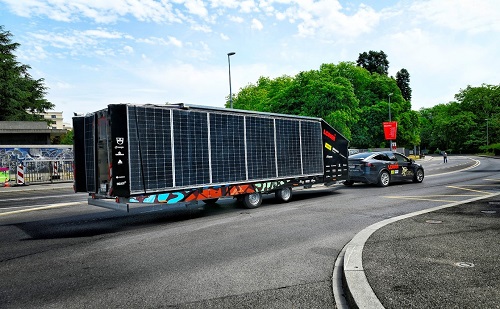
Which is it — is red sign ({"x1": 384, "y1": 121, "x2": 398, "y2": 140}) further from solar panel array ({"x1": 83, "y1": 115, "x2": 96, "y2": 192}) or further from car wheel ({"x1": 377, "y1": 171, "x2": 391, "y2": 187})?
solar panel array ({"x1": 83, "y1": 115, "x2": 96, "y2": 192})

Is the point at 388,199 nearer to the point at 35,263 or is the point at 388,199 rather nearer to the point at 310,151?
the point at 310,151

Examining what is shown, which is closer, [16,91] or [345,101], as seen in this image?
[345,101]

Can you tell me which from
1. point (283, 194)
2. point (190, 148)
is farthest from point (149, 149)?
point (283, 194)

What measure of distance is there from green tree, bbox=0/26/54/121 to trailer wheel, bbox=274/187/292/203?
53936mm

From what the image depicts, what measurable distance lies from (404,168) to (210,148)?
429 inches

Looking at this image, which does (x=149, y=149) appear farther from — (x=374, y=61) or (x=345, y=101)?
(x=374, y=61)

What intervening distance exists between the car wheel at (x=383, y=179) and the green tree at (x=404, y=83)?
70.2 meters

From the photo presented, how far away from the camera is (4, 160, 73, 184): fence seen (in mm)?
22219

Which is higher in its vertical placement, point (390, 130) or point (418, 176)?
point (390, 130)

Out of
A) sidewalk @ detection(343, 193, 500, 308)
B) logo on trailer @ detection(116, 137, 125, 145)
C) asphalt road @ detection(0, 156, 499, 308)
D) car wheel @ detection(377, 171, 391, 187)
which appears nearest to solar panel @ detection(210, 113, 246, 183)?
asphalt road @ detection(0, 156, 499, 308)

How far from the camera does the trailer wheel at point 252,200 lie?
996 centimetres

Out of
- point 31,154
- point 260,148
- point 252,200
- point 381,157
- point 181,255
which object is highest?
point 31,154

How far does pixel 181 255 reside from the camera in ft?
17.9

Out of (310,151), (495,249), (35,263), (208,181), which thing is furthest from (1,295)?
(310,151)
